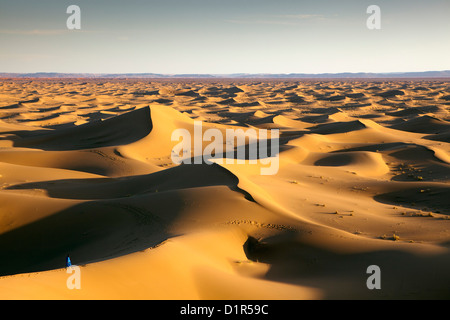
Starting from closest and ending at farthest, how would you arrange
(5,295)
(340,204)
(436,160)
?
(5,295)
(340,204)
(436,160)

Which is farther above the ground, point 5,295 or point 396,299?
point 5,295

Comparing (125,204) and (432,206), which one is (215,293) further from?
(432,206)

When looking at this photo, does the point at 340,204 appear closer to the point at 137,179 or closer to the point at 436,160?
the point at 137,179

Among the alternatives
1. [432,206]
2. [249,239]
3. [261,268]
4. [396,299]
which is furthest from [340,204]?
[396,299]

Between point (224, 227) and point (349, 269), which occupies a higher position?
point (224, 227)

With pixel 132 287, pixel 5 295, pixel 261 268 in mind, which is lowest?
pixel 261 268

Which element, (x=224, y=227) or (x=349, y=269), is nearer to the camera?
(x=349, y=269)

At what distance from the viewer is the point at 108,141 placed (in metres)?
26.4

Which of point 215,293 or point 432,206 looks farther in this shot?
point 432,206

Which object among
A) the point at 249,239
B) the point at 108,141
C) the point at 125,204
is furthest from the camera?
the point at 108,141

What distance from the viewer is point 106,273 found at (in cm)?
625
